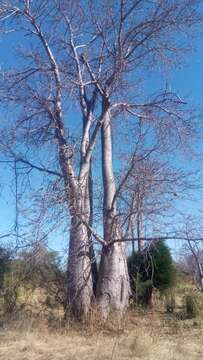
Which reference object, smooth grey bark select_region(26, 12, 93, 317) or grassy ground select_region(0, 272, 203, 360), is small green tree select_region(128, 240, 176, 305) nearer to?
grassy ground select_region(0, 272, 203, 360)

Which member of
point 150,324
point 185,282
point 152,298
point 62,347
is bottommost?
point 62,347

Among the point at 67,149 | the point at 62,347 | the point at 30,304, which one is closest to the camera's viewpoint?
the point at 62,347

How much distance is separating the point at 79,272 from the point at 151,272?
292 centimetres

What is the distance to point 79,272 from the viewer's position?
9.84 metres

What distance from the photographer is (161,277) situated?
1246 centimetres

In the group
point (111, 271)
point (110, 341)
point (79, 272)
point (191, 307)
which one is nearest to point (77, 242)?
point (79, 272)

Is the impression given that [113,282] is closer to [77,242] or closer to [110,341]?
[77,242]

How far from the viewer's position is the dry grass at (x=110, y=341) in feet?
23.6

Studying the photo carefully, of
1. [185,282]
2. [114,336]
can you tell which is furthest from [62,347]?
[185,282]

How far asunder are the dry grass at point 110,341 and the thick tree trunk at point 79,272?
0.58 metres

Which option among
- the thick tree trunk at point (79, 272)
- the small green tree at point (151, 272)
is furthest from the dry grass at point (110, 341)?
the small green tree at point (151, 272)

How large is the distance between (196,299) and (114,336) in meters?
2.61

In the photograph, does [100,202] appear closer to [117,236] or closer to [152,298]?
[117,236]

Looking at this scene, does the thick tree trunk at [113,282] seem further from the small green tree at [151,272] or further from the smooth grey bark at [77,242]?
the small green tree at [151,272]
